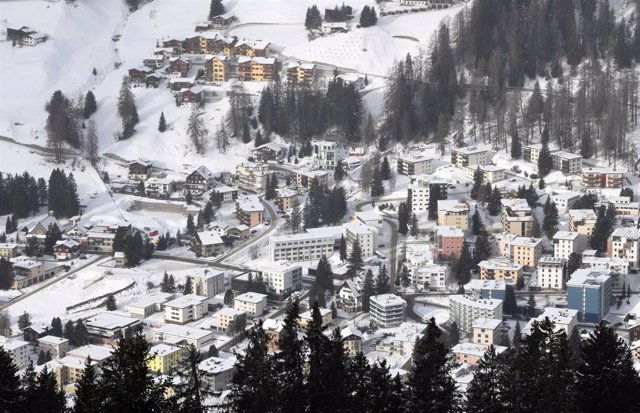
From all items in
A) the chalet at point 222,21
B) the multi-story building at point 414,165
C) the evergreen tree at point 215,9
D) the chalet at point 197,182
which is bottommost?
the chalet at point 197,182

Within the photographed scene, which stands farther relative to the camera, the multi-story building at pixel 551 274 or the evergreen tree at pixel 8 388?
the multi-story building at pixel 551 274

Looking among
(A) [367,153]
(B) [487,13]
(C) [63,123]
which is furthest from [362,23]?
(C) [63,123]

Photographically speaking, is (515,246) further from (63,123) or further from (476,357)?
(63,123)

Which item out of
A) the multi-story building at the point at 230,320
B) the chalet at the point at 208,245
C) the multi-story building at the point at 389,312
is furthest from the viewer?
the chalet at the point at 208,245

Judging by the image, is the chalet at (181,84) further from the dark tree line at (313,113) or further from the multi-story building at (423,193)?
the multi-story building at (423,193)

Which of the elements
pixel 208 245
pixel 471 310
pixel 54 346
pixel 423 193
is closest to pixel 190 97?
pixel 208 245

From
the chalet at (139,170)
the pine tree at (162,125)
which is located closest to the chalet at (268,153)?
the chalet at (139,170)

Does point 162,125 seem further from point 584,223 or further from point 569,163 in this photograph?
point 584,223
